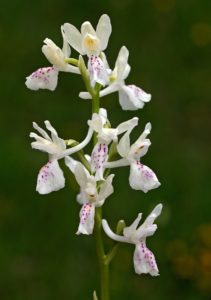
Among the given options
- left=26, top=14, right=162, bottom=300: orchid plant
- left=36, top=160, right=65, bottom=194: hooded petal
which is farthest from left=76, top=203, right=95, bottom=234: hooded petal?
left=36, top=160, right=65, bottom=194: hooded petal

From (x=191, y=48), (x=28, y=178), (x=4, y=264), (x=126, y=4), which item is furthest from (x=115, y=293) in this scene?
(x=126, y=4)

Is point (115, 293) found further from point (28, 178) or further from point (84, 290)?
point (28, 178)

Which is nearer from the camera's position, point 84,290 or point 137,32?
point 84,290

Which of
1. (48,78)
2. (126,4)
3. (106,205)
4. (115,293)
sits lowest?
(115,293)

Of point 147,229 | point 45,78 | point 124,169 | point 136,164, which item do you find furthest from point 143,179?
point 124,169

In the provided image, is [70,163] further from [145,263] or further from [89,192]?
[145,263]

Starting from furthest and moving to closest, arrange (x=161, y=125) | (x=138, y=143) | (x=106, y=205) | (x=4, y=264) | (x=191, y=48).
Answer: (x=191, y=48)
(x=161, y=125)
(x=106, y=205)
(x=4, y=264)
(x=138, y=143)

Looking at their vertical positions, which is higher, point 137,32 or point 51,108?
point 137,32
